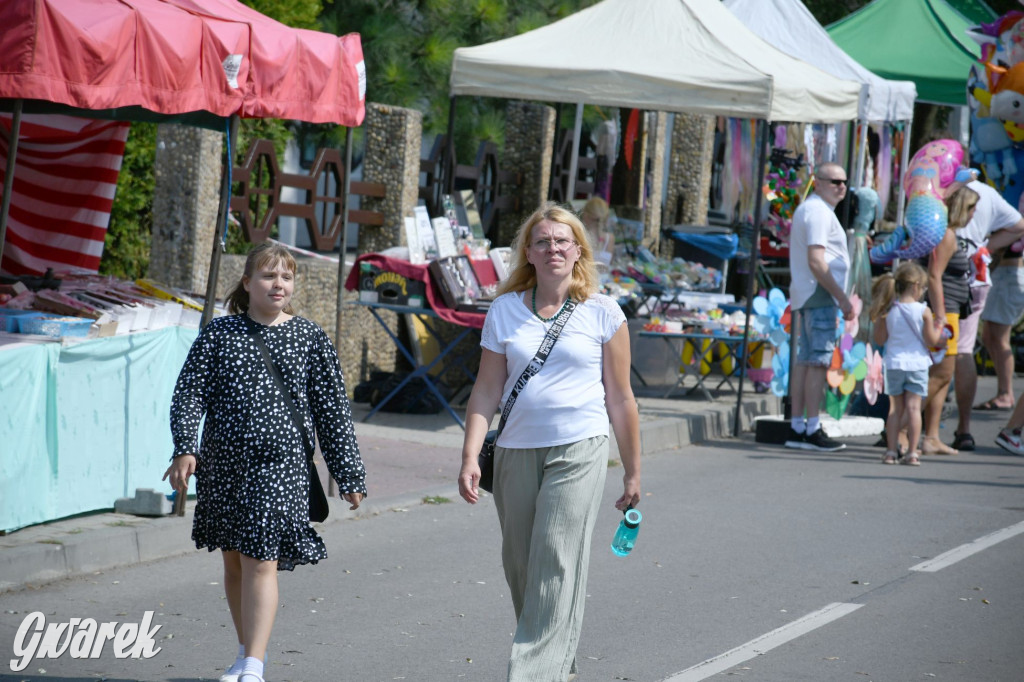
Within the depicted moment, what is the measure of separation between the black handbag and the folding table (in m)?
5.82

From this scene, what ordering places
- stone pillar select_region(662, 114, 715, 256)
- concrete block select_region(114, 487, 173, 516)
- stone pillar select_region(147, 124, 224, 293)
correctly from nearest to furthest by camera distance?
concrete block select_region(114, 487, 173, 516)
stone pillar select_region(147, 124, 224, 293)
stone pillar select_region(662, 114, 715, 256)

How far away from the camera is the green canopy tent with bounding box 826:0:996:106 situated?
1833 cm

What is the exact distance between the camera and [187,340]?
7.82 metres

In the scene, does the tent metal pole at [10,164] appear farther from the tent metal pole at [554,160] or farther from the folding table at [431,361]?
the tent metal pole at [554,160]

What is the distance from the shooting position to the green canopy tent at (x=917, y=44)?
1833cm

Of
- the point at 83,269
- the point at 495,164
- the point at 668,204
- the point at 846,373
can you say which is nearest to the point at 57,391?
the point at 83,269

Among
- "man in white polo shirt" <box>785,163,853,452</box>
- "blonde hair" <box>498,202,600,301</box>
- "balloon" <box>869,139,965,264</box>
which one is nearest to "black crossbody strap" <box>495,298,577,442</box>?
"blonde hair" <box>498,202,600,301</box>

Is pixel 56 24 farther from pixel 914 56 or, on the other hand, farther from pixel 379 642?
pixel 914 56

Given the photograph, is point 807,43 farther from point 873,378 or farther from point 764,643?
point 764,643

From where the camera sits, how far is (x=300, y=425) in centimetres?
491

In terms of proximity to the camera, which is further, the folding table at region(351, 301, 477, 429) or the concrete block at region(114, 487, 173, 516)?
the folding table at region(351, 301, 477, 429)

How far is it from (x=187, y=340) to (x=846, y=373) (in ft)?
21.4

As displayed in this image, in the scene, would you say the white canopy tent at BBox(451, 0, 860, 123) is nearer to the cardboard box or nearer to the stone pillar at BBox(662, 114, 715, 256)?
the cardboard box

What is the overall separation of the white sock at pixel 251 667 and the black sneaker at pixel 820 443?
754 cm
